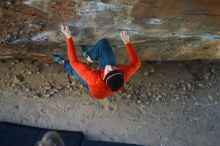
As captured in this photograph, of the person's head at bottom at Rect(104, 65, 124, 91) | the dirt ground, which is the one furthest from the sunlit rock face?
the person's head at bottom at Rect(104, 65, 124, 91)

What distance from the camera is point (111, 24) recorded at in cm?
547

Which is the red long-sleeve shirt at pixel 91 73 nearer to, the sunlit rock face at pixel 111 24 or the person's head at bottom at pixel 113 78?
the person's head at bottom at pixel 113 78

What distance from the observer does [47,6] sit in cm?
507

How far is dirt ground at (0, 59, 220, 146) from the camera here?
611 cm

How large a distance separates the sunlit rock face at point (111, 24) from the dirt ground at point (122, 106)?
1.29 feet

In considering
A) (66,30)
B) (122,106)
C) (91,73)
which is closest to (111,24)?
(66,30)

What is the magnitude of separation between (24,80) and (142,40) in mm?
1714

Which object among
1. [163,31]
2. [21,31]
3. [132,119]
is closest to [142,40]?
[163,31]

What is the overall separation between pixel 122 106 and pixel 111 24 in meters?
1.36

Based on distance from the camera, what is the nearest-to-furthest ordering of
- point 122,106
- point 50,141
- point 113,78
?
point 50,141
point 113,78
point 122,106

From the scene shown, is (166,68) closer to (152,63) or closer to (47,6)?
(152,63)

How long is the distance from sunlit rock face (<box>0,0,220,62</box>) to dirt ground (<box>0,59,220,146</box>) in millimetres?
393

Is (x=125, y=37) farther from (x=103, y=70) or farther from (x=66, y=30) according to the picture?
(x=66, y=30)

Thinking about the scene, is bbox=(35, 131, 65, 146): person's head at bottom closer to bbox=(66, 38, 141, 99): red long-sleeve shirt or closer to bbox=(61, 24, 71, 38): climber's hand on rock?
bbox=(66, 38, 141, 99): red long-sleeve shirt
